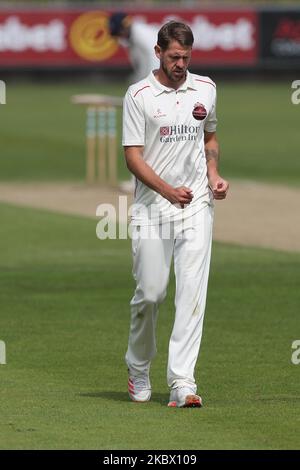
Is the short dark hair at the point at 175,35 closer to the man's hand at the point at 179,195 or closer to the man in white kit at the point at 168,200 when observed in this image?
the man in white kit at the point at 168,200

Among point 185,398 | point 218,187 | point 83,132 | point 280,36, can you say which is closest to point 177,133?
point 218,187

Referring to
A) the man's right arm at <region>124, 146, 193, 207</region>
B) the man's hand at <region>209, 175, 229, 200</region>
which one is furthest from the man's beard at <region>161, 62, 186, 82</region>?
the man's hand at <region>209, 175, 229, 200</region>

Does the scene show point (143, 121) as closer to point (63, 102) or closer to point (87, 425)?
point (87, 425)

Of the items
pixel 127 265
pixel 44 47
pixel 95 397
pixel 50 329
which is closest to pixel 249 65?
pixel 44 47

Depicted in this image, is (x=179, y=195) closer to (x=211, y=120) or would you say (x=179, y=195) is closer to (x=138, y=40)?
(x=211, y=120)

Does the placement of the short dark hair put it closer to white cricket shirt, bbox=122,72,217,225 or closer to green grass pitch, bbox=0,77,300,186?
white cricket shirt, bbox=122,72,217,225

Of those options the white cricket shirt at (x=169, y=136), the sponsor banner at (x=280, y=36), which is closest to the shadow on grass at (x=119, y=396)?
the white cricket shirt at (x=169, y=136)

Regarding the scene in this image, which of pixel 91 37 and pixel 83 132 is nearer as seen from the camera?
pixel 83 132

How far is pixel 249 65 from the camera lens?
43.6 m

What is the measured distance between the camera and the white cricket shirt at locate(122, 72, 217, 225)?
8688 mm

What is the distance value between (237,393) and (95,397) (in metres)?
0.92

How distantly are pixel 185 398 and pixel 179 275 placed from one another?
76 centimetres

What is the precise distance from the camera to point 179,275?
28.8ft

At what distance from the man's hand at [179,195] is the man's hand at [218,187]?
0.77 feet
